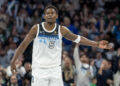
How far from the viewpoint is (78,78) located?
10086 mm

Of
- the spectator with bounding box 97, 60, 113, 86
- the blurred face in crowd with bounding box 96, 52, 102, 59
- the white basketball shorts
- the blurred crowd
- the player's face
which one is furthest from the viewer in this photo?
the blurred face in crowd with bounding box 96, 52, 102, 59

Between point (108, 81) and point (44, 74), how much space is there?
4.80 m

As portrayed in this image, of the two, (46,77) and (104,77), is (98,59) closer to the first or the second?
(104,77)

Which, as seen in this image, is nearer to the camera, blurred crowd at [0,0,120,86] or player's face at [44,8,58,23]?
player's face at [44,8,58,23]

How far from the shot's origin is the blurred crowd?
10227 millimetres

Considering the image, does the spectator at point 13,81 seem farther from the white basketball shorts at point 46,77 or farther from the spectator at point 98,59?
the white basketball shorts at point 46,77

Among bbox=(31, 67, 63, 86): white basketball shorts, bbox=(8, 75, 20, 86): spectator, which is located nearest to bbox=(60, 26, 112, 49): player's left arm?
bbox=(31, 67, 63, 86): white basketball shorts

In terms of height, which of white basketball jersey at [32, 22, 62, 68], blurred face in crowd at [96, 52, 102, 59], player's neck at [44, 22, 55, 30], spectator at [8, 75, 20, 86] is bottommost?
spectator at [8, 75, 20, 86]

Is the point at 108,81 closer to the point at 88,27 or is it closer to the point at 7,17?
the point at 88,27

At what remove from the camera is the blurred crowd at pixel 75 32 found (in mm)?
10227

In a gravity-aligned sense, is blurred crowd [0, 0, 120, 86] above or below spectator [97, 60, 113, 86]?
above

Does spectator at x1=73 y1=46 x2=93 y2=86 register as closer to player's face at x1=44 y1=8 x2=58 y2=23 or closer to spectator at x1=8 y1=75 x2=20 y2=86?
spectator at x1=8 y1=75 x2=20 y2=86

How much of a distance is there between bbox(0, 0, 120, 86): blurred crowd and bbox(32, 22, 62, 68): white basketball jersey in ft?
12.5

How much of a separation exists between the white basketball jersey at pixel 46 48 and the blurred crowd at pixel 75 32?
12.5 ft
